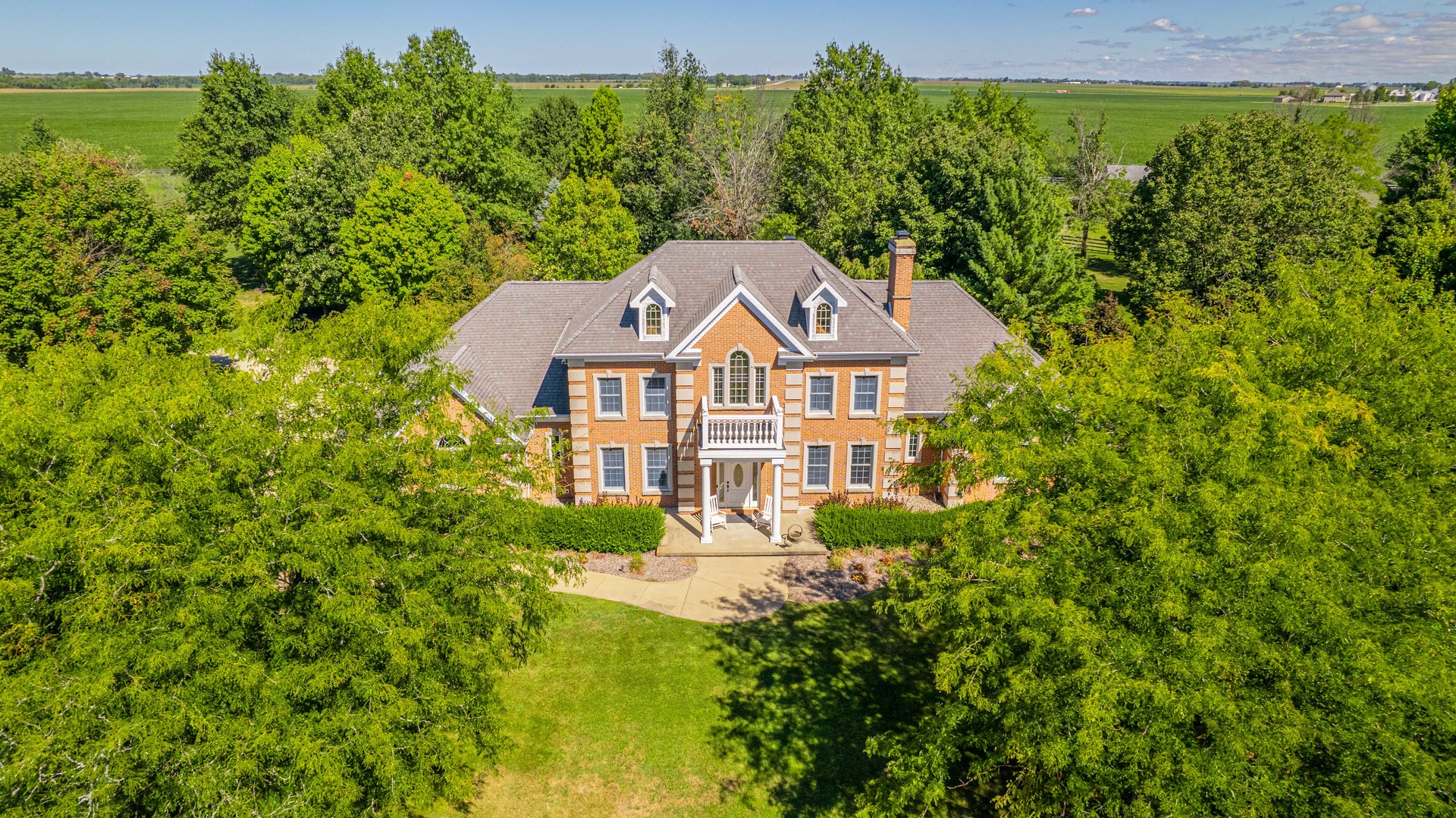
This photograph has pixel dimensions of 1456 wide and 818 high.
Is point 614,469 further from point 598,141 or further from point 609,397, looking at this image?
point 598,141

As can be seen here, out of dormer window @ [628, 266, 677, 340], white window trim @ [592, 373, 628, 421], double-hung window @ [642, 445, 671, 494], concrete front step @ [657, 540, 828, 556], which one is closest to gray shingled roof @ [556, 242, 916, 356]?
dormer window @ [628, 266, 677, 340]

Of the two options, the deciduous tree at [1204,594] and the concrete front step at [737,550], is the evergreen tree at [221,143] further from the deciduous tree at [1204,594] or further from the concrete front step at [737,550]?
the deciduous tree at [1204,594]

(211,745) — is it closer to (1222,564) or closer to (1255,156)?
(1222,564)

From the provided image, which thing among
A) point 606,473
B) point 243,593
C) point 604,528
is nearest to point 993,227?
point 606,473

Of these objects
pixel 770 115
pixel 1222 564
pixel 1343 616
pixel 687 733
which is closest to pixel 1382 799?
pixel 1343 616

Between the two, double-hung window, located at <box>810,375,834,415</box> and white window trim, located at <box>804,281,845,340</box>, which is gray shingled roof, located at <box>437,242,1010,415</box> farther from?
double-hung window, located at <box>810,375,834,415</box>

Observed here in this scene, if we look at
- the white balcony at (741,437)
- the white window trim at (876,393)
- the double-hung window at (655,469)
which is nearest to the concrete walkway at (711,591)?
the white balcony at (741,437)
